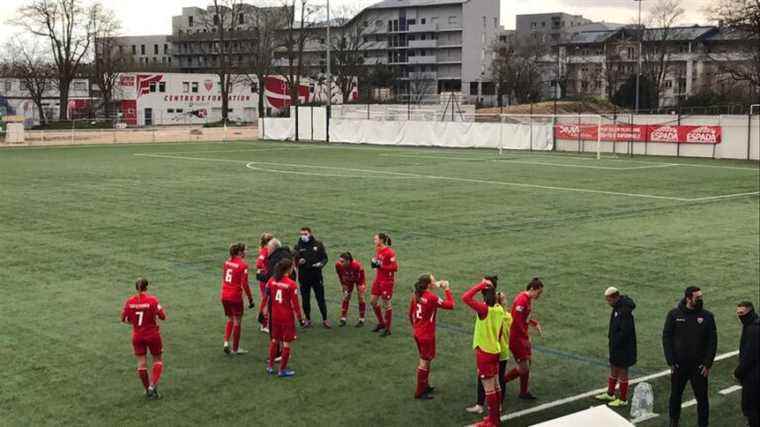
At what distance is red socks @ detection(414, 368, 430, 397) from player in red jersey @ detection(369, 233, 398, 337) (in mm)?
2779

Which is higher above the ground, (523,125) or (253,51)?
(253,51)

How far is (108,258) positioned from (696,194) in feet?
72.6

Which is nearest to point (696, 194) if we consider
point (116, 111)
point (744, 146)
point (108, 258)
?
point (744, 146)

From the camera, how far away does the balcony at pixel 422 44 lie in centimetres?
13275

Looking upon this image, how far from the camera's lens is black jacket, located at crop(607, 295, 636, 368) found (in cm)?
1025

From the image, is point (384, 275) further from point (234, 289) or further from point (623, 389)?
point (623, 389)

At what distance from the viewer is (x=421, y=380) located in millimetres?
10719

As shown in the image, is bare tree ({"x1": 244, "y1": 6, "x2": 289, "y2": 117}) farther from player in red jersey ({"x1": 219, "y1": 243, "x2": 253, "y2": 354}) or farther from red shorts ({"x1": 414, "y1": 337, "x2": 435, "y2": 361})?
red shorts ({"x1": 414, "y1": 337, "x2": 435, "y2": 361})

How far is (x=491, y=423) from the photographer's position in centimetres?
976

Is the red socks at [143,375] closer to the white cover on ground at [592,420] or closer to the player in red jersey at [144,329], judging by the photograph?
the player in red jersey at [144,329]

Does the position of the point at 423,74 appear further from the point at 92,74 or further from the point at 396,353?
the point at 396,353

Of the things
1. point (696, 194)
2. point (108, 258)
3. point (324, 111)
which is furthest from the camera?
point (324, 111)

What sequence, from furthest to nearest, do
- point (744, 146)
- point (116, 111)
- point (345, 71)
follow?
point (345, 71)
point (116, 111)
point (744, 146)

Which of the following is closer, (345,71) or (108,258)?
(108,258)
